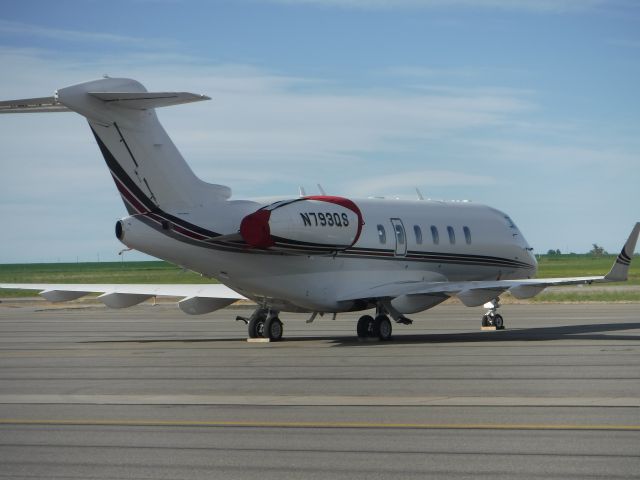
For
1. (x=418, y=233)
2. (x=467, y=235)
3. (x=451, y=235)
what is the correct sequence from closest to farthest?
(x=418, y=233)
(x=451, y=235)
(x=467, y=235)

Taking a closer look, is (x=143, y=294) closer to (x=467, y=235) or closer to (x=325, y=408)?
(x=467, y=235)

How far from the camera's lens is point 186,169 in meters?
26.2

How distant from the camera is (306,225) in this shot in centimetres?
2683

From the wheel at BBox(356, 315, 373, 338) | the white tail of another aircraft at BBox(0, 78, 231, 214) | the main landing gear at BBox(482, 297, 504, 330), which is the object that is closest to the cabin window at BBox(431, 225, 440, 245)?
the main landing gear at BBox(482, 297, 504, 330)

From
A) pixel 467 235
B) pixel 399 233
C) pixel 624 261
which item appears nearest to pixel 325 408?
pixel 399 233

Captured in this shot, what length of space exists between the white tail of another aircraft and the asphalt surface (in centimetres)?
341

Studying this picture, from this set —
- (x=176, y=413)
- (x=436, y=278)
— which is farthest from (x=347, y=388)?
(x=436, y=278)

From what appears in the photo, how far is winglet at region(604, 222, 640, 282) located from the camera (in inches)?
Answer: 1116

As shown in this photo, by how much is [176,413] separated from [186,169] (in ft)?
41.7

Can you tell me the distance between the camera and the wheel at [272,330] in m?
28.1

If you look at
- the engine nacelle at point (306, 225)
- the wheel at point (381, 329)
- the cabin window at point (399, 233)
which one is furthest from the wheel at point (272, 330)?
the cabin window at point (399, 233)

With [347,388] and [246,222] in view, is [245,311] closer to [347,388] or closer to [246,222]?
[246,222]

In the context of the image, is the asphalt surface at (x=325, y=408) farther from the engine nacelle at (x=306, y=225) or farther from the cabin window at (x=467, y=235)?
the cabin window at (x=467, y=235)

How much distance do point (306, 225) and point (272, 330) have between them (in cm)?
299
